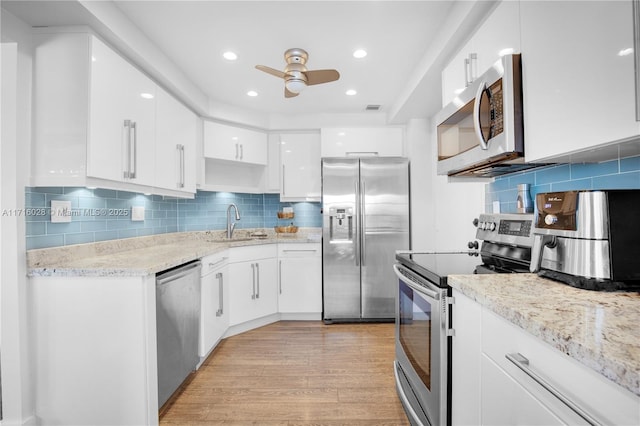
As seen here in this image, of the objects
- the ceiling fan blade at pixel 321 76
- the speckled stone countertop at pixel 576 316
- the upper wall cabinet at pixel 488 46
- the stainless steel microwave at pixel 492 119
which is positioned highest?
the ceiling fan blade at pixel 321 76

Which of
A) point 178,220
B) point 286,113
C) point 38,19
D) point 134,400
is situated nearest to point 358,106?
point 286,113

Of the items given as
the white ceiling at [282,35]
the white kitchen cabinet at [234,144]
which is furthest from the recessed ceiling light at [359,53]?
the white kitchen cabinet at [234,144]

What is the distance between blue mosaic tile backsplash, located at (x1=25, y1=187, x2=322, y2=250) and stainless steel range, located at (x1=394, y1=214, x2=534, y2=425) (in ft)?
6.63

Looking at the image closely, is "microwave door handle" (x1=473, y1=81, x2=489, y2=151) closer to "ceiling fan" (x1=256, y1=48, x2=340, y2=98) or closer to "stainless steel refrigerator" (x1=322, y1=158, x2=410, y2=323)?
"ceiling fan" (x1=256, y1=48, x2=340, y2=98)

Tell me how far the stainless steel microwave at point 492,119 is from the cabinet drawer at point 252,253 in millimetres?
2141

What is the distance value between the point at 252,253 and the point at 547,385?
2.75m

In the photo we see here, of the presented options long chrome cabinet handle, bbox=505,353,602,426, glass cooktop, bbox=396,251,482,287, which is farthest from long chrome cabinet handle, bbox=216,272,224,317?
long chrome cabinet handle, bbox=505,353,602,426

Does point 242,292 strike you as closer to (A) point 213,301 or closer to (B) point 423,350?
(A) point 213,301

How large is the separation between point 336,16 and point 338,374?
2.41 m

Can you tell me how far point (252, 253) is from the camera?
124 inches

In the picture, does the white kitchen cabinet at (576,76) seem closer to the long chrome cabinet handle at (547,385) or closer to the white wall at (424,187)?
the long chrome cabinet handle at (547,385)

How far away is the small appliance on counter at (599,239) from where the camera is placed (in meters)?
0.92

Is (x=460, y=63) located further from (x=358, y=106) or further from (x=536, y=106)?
(x=358, y=106)

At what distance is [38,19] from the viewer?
159 centimetres
